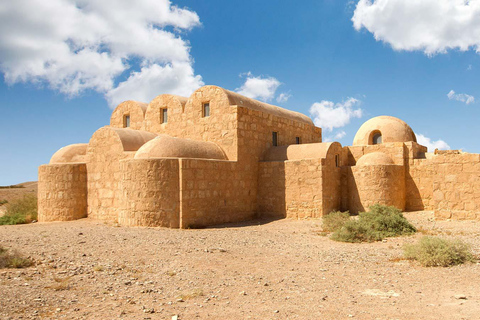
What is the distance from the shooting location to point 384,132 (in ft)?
56.1

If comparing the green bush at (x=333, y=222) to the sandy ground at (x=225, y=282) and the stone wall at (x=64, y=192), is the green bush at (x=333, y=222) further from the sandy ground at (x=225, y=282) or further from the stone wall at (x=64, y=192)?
the stone wall at (x=64, y=192)

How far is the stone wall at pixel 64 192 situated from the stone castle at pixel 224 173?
4 centimetres

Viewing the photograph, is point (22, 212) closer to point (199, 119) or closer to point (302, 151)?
point (199, 119)

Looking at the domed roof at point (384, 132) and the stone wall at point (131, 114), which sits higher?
the stone wall at point (131, 114)

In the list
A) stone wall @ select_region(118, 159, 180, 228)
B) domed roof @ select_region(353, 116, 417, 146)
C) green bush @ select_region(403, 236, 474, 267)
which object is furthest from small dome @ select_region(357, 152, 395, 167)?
green bush @ select_region(403, 236, 474, 267)

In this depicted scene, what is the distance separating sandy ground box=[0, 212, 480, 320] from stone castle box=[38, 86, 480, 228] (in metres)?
3.06

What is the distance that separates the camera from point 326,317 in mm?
4227

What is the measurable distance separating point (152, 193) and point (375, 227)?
635cm

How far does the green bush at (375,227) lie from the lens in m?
9.14

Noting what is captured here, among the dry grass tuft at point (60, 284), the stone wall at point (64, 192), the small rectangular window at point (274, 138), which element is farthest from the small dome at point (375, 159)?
the dry grass tuft at point (60, 284)

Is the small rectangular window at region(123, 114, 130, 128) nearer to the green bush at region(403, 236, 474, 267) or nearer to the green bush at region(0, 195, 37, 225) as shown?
the green bush at region(0, 195, 37, 225)

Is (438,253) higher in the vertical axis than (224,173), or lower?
lower

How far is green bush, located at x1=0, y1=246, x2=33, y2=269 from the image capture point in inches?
236

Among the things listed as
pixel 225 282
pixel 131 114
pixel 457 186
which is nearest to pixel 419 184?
pixel 457 186
